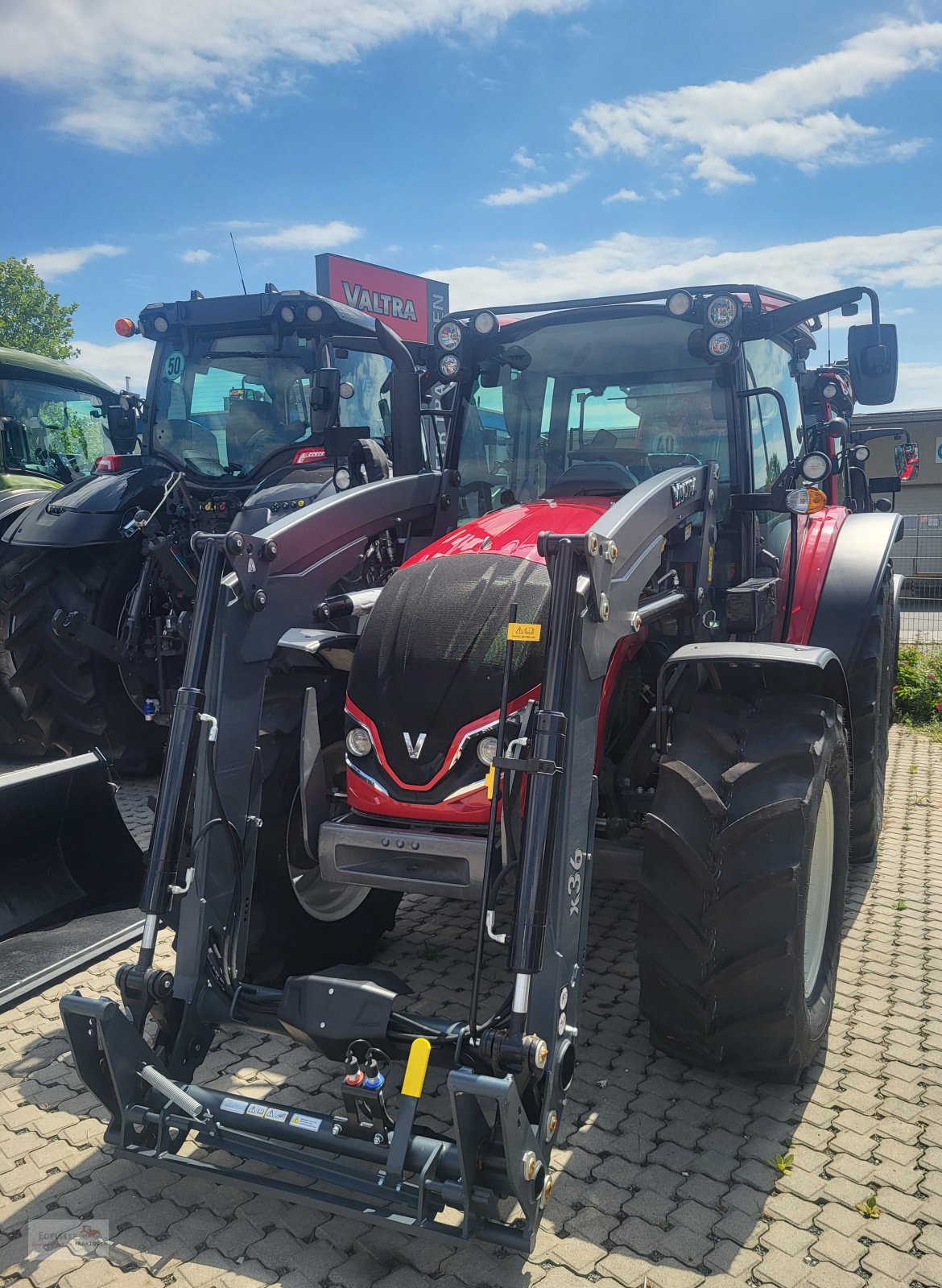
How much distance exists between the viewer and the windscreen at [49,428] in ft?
31.7

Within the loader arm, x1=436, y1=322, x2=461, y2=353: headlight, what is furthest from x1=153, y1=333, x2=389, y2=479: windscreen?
the loader arm

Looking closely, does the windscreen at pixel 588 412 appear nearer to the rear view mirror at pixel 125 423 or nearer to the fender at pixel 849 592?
the fender at pixel 849 592

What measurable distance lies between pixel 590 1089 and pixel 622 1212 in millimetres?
568

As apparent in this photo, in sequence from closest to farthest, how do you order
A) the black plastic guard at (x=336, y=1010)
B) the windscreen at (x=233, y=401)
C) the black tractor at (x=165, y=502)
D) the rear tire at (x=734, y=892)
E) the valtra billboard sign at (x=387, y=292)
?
the black plastic guard at (x=336, y=1010), the rear tire at (x=734, y=892), the black tractor at (x=165, y=502), the windscreen at (x=233, y=401), the valtra billboard sign at (x=387, y=292)

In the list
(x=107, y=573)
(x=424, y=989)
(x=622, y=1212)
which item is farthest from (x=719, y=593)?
(x=107, y=573)

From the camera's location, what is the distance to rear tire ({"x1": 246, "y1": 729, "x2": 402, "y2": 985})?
3488mm

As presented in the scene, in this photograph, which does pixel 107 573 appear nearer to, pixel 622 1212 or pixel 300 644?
pixel 300 644

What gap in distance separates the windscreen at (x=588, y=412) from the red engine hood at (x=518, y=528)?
0.77 ft

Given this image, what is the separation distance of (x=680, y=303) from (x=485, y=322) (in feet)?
2.77

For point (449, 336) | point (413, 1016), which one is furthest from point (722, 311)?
point (413, 1016)

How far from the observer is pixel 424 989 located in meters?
3.91

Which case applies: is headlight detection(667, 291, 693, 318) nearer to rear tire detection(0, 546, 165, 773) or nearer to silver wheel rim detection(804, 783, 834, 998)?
silver wheel rim detection(804, 783, 834, 998)

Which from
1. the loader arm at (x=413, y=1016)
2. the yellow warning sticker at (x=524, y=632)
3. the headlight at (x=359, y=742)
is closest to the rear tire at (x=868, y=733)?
the loader arm at (x=413, y=1016)

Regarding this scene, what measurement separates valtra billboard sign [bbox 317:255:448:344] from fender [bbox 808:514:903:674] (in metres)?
20.6
